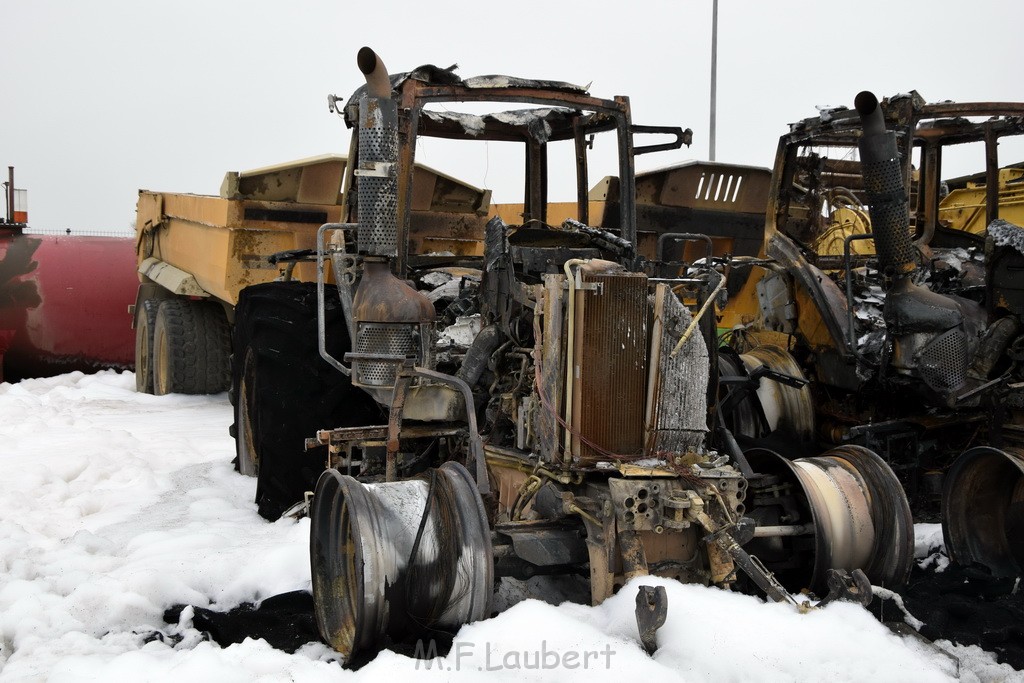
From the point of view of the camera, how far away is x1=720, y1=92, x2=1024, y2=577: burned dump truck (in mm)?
4781

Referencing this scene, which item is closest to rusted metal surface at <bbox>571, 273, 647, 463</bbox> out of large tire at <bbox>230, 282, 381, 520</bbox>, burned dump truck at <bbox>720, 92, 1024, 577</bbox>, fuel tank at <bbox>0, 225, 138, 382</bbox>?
burned dump truck at <bbox>720, 92, 1024, 577</bbox>

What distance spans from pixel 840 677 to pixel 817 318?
3143 millimetres

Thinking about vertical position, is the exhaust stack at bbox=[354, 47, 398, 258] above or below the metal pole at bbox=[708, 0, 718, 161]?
below

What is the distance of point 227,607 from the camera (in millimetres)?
4207

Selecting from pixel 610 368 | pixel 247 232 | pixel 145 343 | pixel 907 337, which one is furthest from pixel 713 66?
pixel 610 368

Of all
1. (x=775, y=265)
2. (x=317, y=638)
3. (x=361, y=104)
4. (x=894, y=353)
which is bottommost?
(x=317, y=638)

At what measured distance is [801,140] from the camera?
21.0ft

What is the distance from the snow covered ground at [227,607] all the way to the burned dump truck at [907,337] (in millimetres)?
485

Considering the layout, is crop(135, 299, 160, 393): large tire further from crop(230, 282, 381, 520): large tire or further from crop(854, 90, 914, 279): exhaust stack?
crop(854, 90, 914, 279): exhaust stack

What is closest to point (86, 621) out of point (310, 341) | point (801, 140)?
point (310, 341)

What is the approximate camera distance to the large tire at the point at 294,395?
5234 mm

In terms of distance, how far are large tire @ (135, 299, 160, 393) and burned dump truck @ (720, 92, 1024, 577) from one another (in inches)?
236

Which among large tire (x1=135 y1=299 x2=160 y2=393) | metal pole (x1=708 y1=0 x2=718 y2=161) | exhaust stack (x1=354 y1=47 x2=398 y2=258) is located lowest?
large tire (x1=135 y1=299 x2=160 y2=393)

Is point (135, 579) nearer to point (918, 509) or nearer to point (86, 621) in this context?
point (86, 621)
